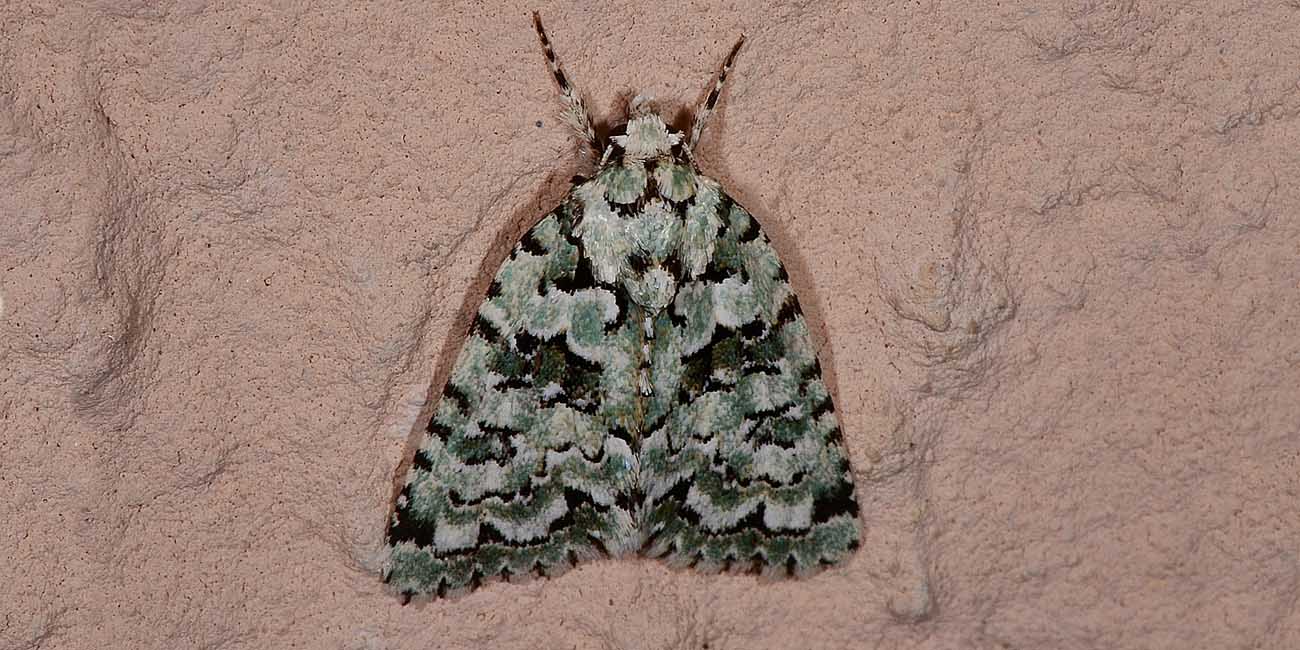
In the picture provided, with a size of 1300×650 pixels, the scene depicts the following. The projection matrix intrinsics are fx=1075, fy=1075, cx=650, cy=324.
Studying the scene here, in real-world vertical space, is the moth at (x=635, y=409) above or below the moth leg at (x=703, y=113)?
below

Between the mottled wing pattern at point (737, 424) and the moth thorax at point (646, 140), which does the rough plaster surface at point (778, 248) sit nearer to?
the mottled wing pattern at point (737, 424)

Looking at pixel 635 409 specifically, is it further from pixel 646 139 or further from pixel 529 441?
pixel 646 139

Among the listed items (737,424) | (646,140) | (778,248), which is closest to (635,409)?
(737,424)

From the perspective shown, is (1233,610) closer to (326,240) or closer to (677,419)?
(677,419)

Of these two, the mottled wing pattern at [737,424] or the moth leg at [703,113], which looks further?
the moth leg at [703,113]

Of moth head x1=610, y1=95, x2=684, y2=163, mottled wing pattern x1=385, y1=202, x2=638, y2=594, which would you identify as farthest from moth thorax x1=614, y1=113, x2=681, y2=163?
mottled wing pattern x1=385, y1=202, x2=638, y2=594

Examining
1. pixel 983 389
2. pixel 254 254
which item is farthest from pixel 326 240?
pixel 983 389

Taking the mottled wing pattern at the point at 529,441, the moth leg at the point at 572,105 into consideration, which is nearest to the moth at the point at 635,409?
the mottled wing pattern at the point at 529,441
